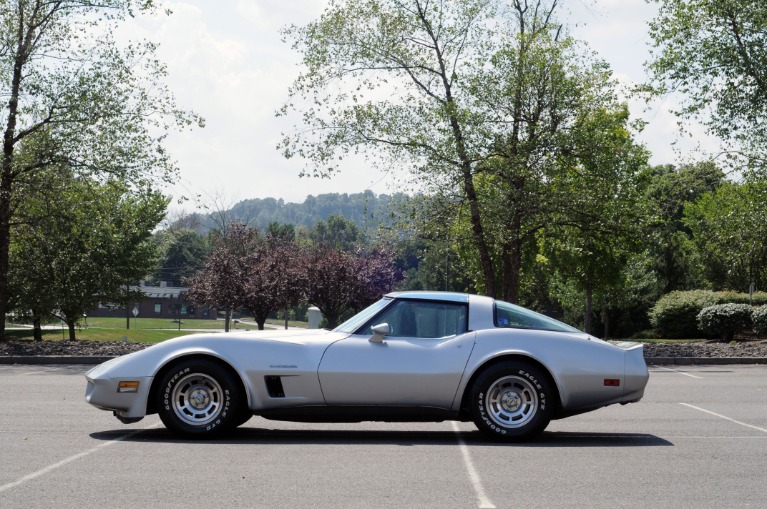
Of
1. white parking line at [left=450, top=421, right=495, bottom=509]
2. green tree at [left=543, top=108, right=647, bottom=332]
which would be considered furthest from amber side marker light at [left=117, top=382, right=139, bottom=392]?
green tree at [left=543, top=108, right=647, bottom=332]

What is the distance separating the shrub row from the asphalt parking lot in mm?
35788

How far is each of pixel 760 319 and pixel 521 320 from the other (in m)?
20.0

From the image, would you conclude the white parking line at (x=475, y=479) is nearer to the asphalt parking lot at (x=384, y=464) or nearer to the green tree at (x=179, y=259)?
the asphalt parking lot at (x=384, y=464)

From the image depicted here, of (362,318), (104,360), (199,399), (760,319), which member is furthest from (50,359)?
(760,319)

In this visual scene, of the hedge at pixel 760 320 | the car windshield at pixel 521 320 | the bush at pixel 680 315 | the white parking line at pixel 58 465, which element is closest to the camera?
the white parking line at pixel 58 465

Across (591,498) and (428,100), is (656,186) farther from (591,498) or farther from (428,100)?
(591,498)

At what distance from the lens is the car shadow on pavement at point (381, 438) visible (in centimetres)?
862

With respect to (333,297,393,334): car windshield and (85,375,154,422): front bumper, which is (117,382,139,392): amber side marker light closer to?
(85,375,154,422): front bumper

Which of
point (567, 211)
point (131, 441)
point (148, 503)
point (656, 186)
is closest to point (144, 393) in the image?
point (131, 441)

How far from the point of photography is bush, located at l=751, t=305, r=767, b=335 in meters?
26.8

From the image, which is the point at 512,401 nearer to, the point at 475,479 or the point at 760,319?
the point at 475,479

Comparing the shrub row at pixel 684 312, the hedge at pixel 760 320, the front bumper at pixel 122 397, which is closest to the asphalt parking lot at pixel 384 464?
the front bumper at pixel 122 397

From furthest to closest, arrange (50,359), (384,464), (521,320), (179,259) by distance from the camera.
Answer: (179,259)
(50,359)
(521,320)
(384,464)

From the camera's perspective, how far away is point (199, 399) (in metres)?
8.69
